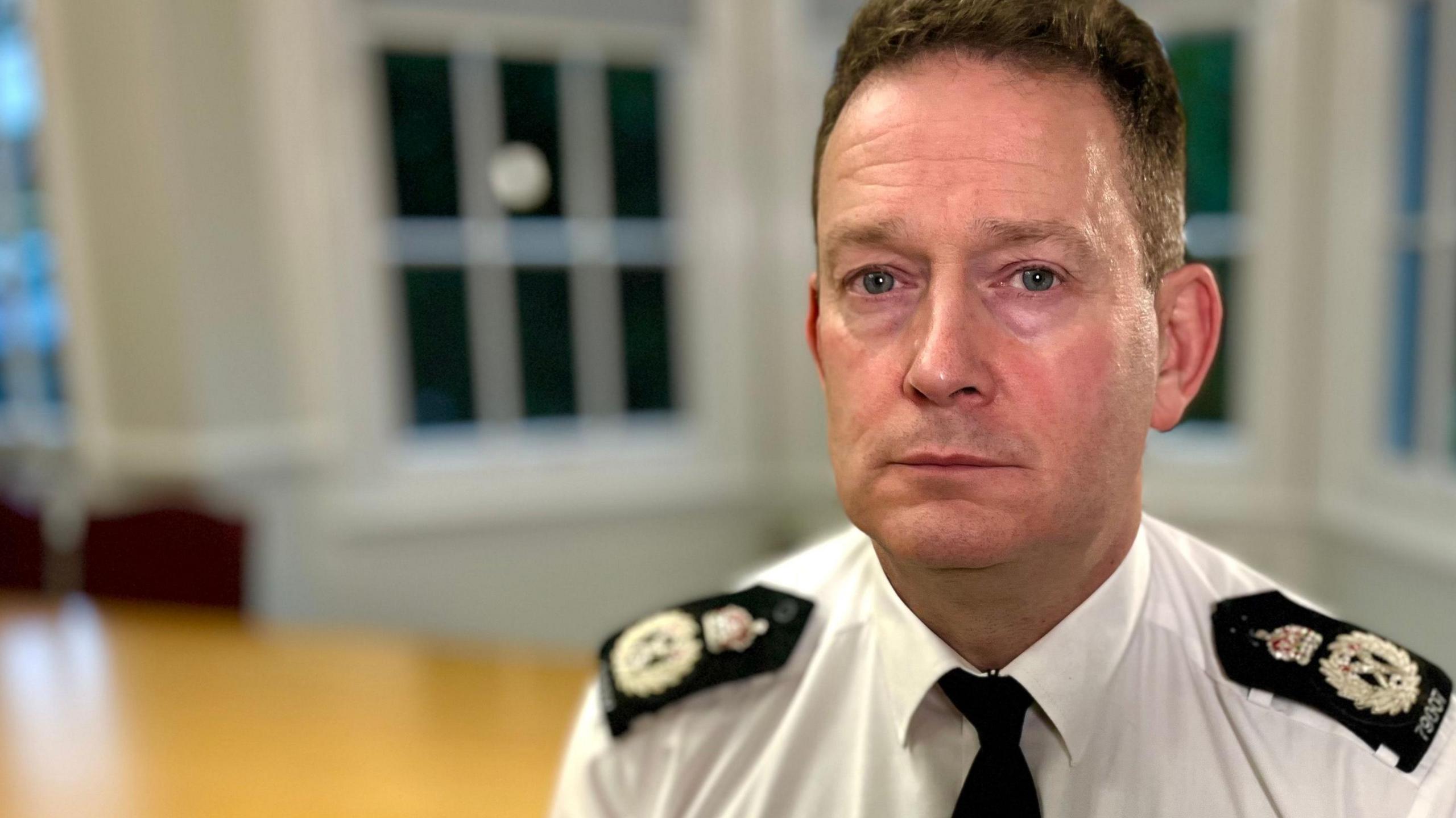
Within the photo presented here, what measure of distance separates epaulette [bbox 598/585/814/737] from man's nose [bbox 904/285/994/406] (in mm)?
291

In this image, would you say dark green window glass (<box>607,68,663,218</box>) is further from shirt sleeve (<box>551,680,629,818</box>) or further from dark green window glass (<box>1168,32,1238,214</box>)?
shirt sleeve (<box>551,680,629,818</box>)

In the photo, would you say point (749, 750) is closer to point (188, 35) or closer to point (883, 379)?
point (883, 379)

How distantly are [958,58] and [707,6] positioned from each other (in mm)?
2097

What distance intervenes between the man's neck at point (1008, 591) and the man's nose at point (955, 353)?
0.10m

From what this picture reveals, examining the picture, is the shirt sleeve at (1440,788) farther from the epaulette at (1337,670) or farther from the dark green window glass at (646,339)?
the dark green window glass at (646,339)

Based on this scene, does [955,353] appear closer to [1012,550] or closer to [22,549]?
[1012,550]

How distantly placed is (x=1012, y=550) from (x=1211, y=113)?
1859 millimetres

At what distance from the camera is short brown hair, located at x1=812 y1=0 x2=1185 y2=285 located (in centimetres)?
56

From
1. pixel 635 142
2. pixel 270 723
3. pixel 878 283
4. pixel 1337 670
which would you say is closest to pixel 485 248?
pixel 635 142

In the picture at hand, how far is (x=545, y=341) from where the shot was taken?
2656 millimetres

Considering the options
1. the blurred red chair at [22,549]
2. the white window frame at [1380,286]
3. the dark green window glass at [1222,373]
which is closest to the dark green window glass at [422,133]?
the blurred red chair at [22,549]

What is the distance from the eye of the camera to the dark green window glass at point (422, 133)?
8.08ft

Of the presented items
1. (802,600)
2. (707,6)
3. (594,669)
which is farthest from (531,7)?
(802,600)

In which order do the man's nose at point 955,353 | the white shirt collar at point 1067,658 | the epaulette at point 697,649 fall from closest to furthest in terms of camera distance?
the man's nose at point 955,353 → the white shirt collar at point 1067,658 → the epaulette at point 697,649
